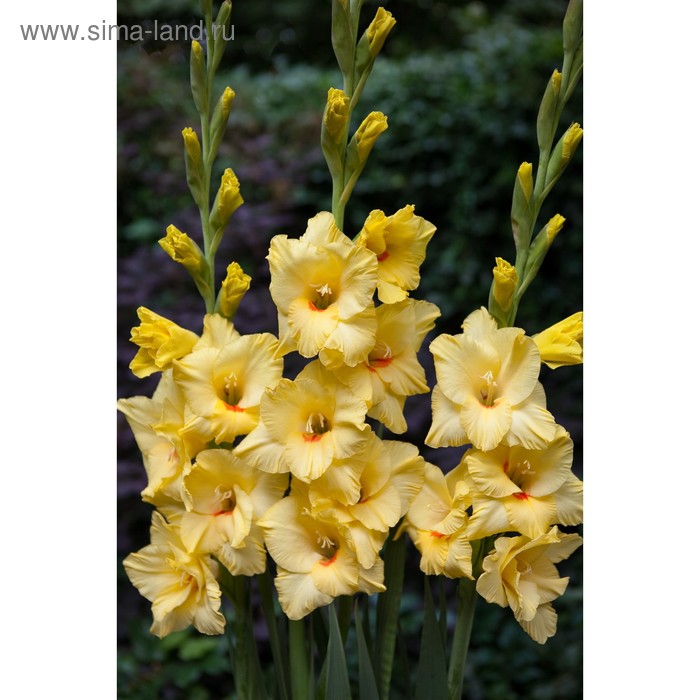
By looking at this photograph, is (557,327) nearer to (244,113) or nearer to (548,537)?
(548,537)

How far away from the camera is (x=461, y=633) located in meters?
1.16

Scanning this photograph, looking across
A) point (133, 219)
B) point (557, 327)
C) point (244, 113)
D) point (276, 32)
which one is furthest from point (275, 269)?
point (276, 32)

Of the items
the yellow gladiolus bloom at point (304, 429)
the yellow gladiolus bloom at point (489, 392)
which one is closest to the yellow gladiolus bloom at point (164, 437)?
the yellow gladiolus bloom at point (304, 429)

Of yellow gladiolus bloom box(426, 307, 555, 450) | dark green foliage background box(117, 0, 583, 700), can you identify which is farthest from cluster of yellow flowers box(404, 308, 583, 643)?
dark green foliage background box(117, 0, 583, 700)

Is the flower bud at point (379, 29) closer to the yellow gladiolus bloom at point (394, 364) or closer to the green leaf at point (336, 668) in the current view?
the yellow gladiolus bloom at point (394, 364)

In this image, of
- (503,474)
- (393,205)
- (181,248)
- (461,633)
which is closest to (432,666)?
(461,633)

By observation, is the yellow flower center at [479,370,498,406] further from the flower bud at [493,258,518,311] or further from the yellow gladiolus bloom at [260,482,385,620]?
the yellow gladiolus bloom at [260,482,385,620]

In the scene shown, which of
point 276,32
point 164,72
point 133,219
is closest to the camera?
point 133,219

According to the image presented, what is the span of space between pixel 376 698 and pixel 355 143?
71cm

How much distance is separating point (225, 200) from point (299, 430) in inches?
12.9

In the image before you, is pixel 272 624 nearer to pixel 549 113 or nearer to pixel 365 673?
pixel 365 673

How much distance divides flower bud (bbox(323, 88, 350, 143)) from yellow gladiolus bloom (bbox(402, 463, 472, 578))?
1.45 ft

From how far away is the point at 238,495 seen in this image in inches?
43.3

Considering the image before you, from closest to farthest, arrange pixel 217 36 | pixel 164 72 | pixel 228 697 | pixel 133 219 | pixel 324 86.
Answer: pixel 217 36 < pixel 228 697 < pixel 133 219 < pixel 164 72 < pixel 324 86
